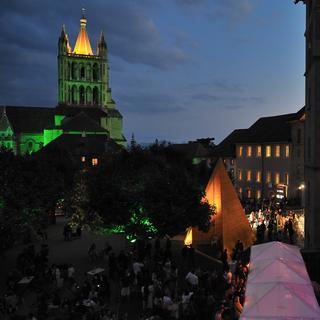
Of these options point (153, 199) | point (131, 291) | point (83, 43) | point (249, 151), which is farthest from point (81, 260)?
point (83, 43)

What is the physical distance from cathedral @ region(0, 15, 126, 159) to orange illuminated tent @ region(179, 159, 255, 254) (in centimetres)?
6568

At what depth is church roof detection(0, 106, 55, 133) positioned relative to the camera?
115 m

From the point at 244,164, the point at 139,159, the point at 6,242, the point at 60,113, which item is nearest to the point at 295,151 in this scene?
the point at 244,164

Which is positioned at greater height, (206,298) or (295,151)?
(295,151)

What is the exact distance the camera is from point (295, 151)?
177 ft

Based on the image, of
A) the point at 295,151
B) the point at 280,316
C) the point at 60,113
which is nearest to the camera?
the point at 280,316

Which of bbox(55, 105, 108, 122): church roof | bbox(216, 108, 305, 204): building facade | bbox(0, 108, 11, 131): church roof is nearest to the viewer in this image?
bbox(216, 108, 305, 204): building facade

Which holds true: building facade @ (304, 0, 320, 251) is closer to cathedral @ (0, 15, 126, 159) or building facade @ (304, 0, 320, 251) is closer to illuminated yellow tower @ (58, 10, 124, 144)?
cathedral @ (0, 15, 126, 159)

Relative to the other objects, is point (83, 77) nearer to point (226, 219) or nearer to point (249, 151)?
point (249, 151)

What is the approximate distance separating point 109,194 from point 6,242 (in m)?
6.84

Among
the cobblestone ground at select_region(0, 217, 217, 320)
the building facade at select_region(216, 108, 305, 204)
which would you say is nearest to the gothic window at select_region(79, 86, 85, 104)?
the building facade at select_region(216, 108, 305, 204)

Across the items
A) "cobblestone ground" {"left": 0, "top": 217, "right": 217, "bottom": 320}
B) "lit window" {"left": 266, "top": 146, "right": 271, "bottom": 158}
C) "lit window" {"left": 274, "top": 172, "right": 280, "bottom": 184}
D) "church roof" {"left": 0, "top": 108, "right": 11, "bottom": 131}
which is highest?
"church roof" {"left": 0, "top": 108, "right": 11, "bottom": 131}

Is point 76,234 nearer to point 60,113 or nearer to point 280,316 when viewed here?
point 280,316

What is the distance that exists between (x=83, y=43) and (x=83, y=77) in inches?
520
